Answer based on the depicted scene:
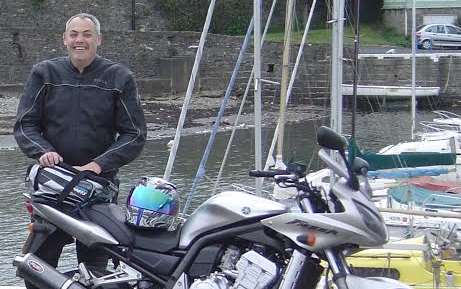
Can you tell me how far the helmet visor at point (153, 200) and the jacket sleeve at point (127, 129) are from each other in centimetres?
36

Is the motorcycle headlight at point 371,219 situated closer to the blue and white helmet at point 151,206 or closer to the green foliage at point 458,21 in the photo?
the blue and white helmet at point 151,206

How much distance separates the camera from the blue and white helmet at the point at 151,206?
156 inches

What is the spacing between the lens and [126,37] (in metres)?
33.8

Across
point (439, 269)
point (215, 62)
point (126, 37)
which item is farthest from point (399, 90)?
point (439, 269)

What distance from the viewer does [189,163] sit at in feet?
55.1

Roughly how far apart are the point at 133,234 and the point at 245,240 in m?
0.56

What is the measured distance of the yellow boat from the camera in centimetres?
574

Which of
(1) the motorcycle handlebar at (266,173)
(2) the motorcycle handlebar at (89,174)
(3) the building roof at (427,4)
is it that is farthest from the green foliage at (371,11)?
(1) the motorcycle handlebar at (266,173)

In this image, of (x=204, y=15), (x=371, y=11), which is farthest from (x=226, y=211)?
(x=371, y=11)

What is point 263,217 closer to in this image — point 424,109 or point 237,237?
point 237,237

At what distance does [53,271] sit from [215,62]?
29.6m

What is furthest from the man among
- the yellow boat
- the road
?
the road

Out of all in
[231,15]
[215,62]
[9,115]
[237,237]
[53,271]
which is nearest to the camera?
[237,237]

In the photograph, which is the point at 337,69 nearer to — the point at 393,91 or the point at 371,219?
the point at 371,219
